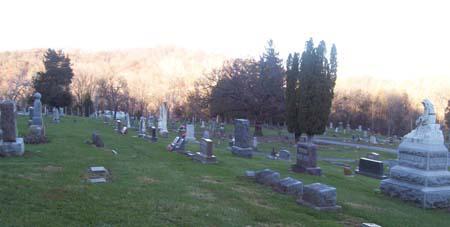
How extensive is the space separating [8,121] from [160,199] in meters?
7.84

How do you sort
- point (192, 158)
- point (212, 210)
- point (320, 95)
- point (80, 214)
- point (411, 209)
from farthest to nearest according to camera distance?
1. point (320, 95)
2. point (192, 158)
3. point (411, 209)
4. point (212, 210)
5. point (80, 214)

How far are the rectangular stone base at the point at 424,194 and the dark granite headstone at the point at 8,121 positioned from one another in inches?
502

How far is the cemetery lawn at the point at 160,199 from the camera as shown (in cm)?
754

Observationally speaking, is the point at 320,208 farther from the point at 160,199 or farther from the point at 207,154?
the point at 207,154

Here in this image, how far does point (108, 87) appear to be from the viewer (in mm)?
77438

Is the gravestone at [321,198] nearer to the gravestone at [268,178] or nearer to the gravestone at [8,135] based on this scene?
the gravestone at [268,178]

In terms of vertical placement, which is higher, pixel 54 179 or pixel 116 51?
pixel 116 51

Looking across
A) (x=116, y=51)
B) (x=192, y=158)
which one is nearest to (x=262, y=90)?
(x=192, y=158)

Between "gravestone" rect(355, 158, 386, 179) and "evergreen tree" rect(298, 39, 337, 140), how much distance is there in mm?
12591

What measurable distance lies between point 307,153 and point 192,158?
4.82 metres

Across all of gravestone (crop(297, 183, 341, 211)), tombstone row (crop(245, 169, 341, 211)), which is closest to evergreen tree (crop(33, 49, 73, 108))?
tombstone row (crop(245, 169, 341, 211))

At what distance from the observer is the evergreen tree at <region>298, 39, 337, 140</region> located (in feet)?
107

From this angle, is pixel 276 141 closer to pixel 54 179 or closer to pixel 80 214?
pixel 54 179

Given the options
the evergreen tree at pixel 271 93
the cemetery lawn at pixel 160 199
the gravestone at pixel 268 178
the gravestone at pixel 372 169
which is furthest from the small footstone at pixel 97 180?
the evergreen tree at pixel 271 93
